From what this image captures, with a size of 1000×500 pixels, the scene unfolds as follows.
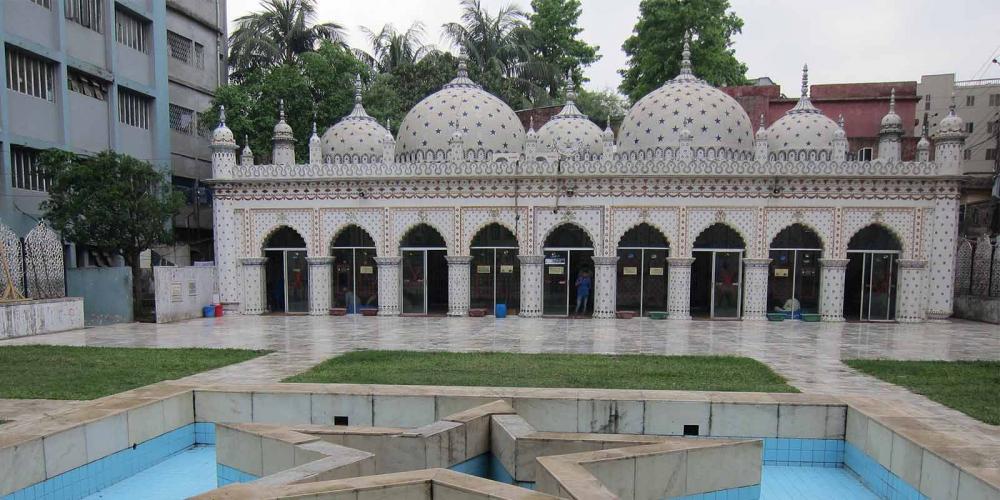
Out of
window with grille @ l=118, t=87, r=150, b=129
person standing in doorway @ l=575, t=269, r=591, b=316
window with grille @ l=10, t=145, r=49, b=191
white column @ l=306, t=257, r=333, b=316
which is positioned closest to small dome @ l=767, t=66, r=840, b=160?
person standing in doorway @ l=575, t=269, r=591, b=316

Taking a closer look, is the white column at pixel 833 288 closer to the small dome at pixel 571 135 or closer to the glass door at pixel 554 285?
the glass door at pixel 554 285

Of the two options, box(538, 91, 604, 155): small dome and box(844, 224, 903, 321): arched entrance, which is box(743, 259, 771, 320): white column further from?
box(538, 91, 604, 155): small dome

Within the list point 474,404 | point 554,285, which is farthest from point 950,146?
point 474,404

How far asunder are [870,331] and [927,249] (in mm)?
3944

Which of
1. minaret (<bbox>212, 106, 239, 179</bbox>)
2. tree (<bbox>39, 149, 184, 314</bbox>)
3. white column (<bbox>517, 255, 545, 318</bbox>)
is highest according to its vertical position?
minaret (<bbox>212, 106, 239, 179</bbox>)

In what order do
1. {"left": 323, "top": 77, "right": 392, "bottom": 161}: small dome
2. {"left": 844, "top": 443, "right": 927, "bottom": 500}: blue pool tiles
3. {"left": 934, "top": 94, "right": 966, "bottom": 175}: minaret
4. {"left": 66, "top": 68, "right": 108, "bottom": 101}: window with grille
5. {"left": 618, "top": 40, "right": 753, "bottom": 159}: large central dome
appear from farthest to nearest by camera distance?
{"left": 323, "top": 77, "right": 392, "bottom": 161}: small dome, {"left": 66, "top": 68, "right": 108, "bottom": 101}: window with grille, {"left": 618, "top": 40, "right": 753, "bottom": 159}: large central dome, {"left": 934, "top": 94, "right": 966, "bottom": 175}: minaret, {"left": 844, "top": 443, "right": 927, "bottom": 500}: blue pool tiles

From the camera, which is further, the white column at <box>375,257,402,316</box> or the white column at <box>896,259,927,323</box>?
the white column at <box>375,257,402,316</box>

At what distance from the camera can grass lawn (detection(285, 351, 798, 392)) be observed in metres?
8.48

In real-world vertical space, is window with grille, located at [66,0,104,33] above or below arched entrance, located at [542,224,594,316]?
above

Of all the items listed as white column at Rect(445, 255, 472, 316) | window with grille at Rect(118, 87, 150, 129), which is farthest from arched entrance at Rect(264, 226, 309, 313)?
window with grille at Rect(118, 87, 150, 129)

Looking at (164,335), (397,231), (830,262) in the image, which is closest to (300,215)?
(397,231)

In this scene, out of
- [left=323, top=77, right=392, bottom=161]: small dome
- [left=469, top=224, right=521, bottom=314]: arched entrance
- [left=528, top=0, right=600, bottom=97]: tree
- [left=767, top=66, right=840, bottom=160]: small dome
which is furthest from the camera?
[left=528, top=0, right=600, bottom=97]: tree

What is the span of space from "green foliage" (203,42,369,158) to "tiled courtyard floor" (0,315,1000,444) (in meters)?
9.14

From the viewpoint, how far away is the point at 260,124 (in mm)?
23703
